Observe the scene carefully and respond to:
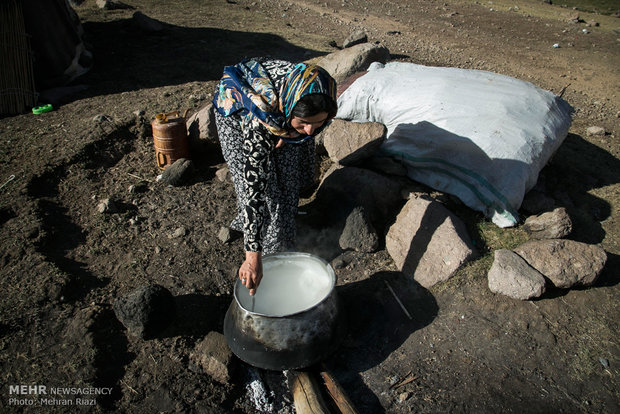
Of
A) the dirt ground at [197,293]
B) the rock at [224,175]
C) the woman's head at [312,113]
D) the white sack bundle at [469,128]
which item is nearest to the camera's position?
the woman's head at [312,113]

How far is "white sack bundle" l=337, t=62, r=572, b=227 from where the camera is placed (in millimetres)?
3256

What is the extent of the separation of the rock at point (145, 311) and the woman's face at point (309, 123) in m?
1.28

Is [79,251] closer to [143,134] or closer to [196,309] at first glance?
[196,309]

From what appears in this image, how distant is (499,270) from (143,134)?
11.4 ft

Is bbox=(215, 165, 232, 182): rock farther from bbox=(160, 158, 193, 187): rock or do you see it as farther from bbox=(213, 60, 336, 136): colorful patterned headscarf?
bbox=(213, 60, 336, 136): colorful patterned headscarf

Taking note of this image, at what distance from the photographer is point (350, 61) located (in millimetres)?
4684

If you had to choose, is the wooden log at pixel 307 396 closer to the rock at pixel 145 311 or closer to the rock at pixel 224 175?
the rock at pixel 145 311

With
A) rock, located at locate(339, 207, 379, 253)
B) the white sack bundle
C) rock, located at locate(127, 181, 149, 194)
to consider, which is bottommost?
rock, located at locate(127, 181, 149, 194)

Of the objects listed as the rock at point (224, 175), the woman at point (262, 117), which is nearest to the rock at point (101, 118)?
the rock at point (224, 175)

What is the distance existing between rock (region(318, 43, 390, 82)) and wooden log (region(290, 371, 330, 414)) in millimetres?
3139

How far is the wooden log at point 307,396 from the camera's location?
2.24 metres

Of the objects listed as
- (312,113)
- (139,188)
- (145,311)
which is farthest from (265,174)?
(139,188)

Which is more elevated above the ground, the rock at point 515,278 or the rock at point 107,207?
the rock at point 515,278

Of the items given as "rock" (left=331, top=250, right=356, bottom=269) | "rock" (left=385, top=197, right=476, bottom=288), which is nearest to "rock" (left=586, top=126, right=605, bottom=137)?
"rock" (left=385, top=197, right=476, bottom=288)
